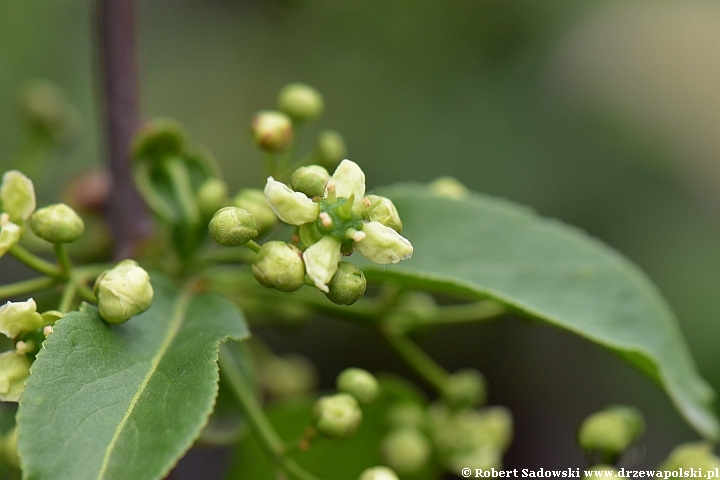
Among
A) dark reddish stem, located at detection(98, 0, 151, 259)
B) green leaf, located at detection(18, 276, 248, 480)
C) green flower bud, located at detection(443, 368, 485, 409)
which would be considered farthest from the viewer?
green flower bud, located at detection(443, 368, 485, 409)

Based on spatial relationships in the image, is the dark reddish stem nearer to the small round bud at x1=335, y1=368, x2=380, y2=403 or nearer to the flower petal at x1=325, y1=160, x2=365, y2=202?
the small round bud at x1=335, y1=368, x2=380, y2=403

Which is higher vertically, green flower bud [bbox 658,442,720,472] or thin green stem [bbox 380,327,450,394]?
green flower bud [bbox 658,442,720,472]

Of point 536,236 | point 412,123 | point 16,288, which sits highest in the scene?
point 536,236

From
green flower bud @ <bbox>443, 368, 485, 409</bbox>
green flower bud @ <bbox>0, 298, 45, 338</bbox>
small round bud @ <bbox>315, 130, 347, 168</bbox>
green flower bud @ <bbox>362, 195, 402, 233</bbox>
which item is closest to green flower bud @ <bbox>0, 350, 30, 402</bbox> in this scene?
green flower bud @ <bbox>0, 298, 45, 338</bbox>

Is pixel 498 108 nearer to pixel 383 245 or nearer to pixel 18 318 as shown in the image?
pixel 383 245

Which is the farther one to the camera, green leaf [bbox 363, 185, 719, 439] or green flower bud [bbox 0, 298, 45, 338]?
green leaf [bbox 363, 185, 719, 439]

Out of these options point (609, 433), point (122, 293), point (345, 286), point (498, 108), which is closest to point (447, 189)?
point (609, 433)

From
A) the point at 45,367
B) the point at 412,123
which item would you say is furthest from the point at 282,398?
the point at 412,123

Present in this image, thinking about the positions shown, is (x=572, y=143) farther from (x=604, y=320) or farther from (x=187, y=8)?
(x=604, y=320)
